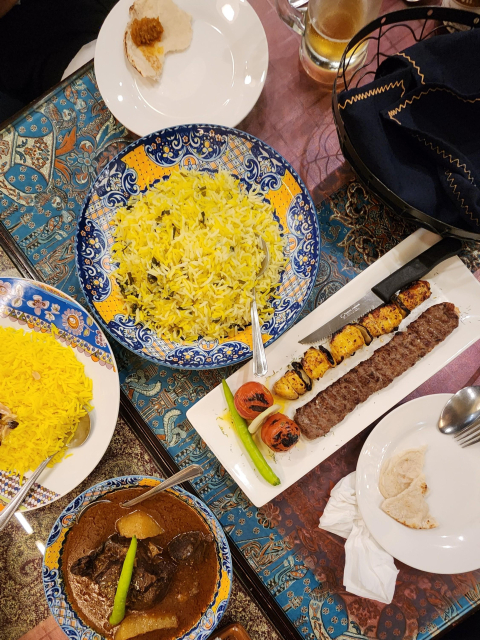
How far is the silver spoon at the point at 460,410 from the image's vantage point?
2.02 meters

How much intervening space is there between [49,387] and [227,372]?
2.43ft

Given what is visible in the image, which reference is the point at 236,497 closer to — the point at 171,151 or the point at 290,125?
the point at 171,151

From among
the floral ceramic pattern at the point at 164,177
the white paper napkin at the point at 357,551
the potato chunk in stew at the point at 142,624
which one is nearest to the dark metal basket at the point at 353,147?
the floral ceramic pattern at the point at 164,177

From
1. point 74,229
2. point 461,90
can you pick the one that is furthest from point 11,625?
point 461,90

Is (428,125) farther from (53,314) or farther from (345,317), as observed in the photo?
(53,314)

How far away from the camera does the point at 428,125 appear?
181 cm

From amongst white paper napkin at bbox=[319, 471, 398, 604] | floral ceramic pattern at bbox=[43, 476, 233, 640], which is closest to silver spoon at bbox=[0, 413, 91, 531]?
floral ceramic pattern at bbox=[43, 476, 233, 640]

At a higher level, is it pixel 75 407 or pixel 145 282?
pixel 145 282

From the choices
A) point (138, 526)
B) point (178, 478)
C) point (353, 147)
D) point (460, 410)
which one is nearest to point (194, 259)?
point (353, 147)

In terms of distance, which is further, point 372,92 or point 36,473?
point 36,473

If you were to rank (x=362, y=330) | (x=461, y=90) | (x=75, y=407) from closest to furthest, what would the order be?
(x=461, y=90), (x=75, y=407), (x=362, y=330)

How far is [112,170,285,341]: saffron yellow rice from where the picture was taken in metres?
1.96

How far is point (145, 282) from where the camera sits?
78.2 inches

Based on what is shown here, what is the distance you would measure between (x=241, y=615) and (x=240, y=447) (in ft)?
2.42
